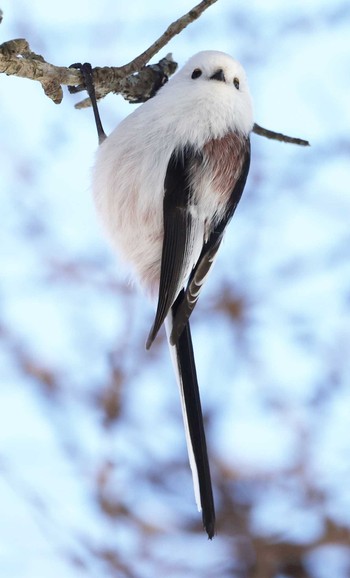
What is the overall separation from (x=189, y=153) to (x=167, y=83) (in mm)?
278

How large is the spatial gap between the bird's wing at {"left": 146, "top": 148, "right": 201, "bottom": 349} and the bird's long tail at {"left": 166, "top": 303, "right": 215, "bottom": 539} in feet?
0.46

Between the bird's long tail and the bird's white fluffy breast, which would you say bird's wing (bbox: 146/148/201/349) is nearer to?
the bird's white fluffy breast

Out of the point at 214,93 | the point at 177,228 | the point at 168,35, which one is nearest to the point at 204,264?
the point at 177,228

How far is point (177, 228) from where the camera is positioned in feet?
6.84

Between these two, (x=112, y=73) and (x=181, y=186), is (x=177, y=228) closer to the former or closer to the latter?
(x=181, y=186)

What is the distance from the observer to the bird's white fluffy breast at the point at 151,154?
213 cm

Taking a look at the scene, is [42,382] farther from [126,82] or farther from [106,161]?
[126,82]

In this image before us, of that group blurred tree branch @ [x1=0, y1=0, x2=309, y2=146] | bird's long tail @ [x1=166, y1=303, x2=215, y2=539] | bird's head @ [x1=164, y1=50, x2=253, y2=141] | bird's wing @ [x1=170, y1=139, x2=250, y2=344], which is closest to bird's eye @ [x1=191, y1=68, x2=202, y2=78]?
bird's head @ [x1=164, y1=50, x2=253, y2=141]

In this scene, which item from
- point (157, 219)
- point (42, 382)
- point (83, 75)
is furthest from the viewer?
point (42, 382)

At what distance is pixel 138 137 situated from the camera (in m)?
2.15

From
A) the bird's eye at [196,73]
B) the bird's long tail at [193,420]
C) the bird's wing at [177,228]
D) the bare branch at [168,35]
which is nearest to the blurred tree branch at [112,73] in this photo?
the bare branch at [168,35]

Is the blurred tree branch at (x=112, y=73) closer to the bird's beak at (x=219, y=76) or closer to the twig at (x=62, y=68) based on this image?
the twig at (x=62, y=68)

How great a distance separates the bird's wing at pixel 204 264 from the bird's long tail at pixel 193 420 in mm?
69

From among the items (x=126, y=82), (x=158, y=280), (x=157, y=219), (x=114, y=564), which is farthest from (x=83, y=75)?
(x=114, y=564)
